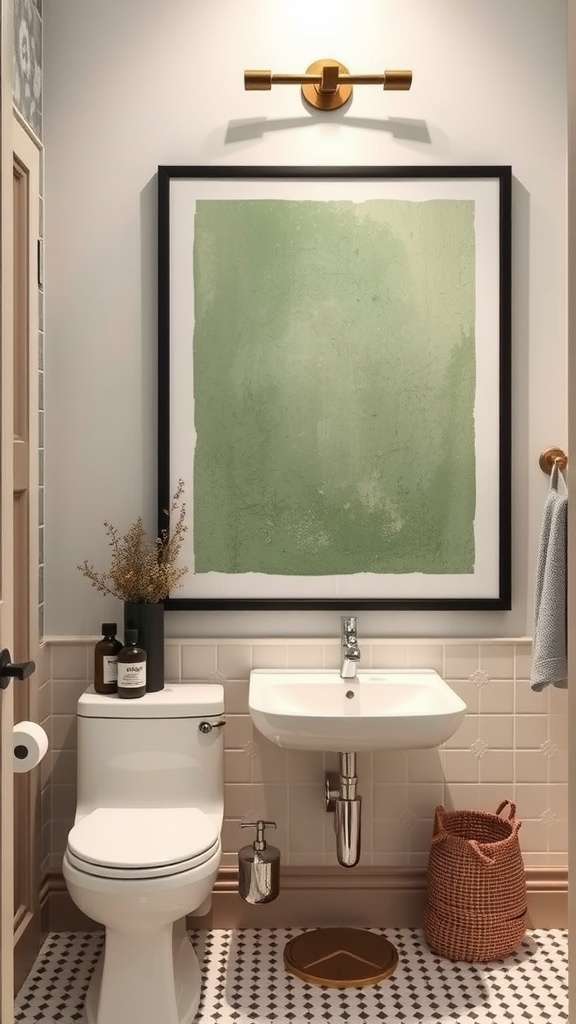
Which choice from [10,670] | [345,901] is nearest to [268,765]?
[345,901]

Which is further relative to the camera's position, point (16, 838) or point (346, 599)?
point (346, 599)

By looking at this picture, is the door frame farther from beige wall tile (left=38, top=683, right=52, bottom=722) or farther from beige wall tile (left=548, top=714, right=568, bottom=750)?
beige wall tile (left=38, top=683, right=52, bottom=722)

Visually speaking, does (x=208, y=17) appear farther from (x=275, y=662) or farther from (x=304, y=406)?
(x=275, y=662)

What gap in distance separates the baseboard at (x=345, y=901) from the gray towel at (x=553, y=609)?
745 mm

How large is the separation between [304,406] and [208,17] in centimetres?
113

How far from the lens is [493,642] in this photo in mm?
2793

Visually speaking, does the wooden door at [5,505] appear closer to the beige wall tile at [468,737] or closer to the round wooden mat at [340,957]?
the round wooden mat at [340,957]

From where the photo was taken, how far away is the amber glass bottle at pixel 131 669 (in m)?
2.57

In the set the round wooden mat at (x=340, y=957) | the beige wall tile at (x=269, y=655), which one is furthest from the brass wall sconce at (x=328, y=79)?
the round wooden mat at (x=340, y=957)

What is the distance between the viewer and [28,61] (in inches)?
102

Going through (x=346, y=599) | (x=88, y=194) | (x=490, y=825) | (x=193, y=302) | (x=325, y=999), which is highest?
(x=88, y=194)

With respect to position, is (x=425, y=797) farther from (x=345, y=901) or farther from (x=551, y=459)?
(x=551, y=459)

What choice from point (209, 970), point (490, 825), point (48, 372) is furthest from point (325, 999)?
point (48, 372)

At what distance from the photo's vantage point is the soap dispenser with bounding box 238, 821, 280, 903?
2584 mm
